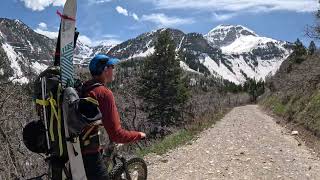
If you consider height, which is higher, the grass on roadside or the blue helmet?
the blue helmet

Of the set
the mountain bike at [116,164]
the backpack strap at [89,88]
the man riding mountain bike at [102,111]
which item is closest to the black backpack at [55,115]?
the backpack strap at [89,88]

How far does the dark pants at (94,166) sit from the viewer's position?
5.22 metres

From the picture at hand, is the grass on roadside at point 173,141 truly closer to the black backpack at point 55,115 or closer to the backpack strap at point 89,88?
the black backpack at point 55,115

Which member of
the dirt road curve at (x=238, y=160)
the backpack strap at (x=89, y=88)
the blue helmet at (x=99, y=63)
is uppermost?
the blue helmet at (x=99, y=63)

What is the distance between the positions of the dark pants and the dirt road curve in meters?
4.59

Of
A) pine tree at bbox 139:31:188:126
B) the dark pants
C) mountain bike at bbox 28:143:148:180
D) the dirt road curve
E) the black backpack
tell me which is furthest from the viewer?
pine tree at bbox 139:31:188:126

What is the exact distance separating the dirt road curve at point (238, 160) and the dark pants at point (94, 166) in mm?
4589

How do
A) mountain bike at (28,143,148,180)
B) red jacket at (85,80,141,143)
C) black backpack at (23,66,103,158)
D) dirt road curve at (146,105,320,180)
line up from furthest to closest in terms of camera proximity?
1. dirt road curve at (146,105,320,180)
2. mountain bike at (28,143,148,180)
3. red jacket at (85,80,141,143)
4. black backpack at (23,66,103,158)

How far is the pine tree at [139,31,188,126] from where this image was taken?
38.8 metres

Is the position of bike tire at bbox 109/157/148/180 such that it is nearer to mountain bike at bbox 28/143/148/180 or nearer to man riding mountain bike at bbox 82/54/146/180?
mountain bike at bbox 28/143/148/180

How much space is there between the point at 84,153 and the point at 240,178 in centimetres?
510

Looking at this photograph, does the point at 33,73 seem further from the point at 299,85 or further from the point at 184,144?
the point at 299,85

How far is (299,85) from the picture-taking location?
26.9 meters

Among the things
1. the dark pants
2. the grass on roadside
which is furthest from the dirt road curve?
the dark pants
